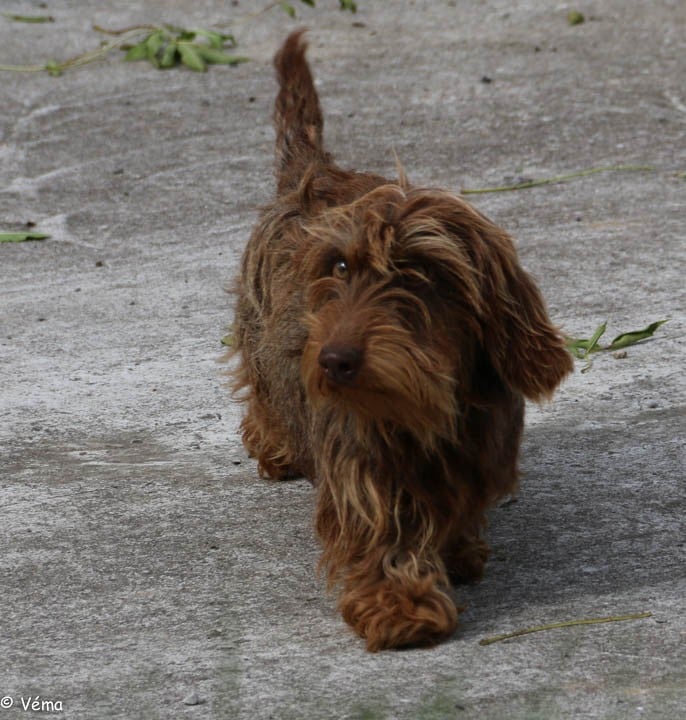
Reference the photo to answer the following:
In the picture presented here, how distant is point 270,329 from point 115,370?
1.84 metres

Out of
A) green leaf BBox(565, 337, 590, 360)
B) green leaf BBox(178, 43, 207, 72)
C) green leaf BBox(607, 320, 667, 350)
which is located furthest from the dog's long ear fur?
green leaf BBox(178, 43, 207, 72)

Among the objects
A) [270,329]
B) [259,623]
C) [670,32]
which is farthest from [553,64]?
[259,623]

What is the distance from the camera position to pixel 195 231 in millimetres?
7805

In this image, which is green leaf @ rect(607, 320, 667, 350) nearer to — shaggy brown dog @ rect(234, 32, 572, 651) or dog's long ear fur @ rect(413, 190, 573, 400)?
shaggy brown dog @ rect(234, 32, 572, 651)

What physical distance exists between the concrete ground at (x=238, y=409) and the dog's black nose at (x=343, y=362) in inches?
28.7

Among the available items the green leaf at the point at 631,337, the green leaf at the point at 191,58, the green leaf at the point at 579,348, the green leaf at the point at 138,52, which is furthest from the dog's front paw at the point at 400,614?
the green leaf at the point at 138,52

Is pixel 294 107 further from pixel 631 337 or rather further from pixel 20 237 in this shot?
pixel 20 237

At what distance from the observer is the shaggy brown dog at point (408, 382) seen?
11.7 feet

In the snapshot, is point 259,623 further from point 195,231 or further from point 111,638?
point 195,231

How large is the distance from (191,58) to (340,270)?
696 cm

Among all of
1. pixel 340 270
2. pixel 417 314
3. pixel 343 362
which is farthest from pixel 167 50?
pixel 343 362

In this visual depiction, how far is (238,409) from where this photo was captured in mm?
5672

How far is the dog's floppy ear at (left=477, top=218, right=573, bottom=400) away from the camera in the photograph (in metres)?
3.75

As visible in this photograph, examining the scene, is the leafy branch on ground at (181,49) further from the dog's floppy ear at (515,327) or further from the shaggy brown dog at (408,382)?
the dog's floppy ear at (515,327)
